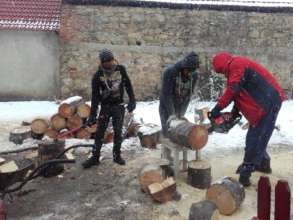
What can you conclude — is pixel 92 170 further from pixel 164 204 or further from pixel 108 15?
pixel 108 15

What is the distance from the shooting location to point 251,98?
5.89 m

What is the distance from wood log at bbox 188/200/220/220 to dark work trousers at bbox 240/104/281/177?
4.76 ft

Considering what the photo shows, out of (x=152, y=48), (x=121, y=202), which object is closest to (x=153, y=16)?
(x=152, y=48)

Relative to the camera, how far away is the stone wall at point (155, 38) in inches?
507

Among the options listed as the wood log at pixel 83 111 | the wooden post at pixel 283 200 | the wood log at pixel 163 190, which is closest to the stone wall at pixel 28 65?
the wood log at pixel 83 111

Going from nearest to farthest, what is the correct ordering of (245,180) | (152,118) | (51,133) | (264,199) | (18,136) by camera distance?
(264,199) → (245,180) → (18,136) → (51,133) → (152,118)

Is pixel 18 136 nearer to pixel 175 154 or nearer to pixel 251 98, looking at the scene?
pixel 175 154

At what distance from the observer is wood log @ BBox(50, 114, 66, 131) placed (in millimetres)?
8508

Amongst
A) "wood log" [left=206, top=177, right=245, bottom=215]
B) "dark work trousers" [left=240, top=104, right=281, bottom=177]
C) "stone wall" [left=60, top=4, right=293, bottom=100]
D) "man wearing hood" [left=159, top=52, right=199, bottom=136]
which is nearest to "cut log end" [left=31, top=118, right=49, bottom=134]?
"man wearing hood" [left=159, top=52, right=199, bottom=136]

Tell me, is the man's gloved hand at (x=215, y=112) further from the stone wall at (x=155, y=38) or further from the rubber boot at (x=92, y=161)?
the stone wall at (x=155, y=38)

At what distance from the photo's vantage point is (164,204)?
5.49 metres

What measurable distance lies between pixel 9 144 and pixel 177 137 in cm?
375

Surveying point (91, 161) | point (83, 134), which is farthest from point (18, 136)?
point (91, 161)

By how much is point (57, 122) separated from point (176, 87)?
3035 millimetres
